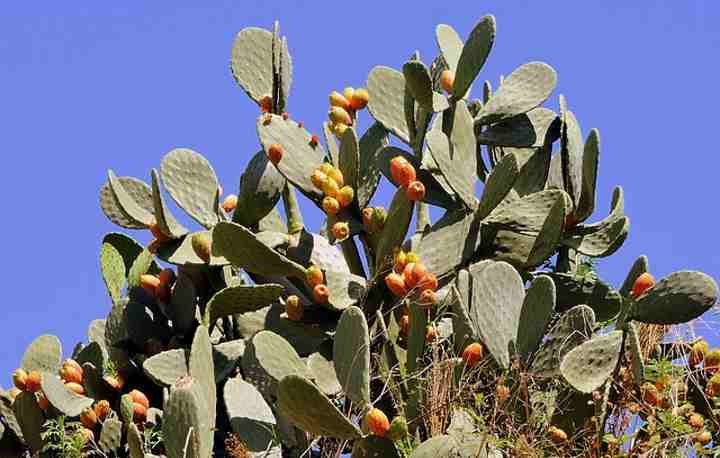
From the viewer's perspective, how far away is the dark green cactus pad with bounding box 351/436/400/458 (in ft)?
14.4

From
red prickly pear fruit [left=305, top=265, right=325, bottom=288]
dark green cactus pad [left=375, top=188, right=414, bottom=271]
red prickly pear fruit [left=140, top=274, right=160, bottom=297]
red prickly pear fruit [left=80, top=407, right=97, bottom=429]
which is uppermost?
dark green cactus pad [left=375, top=188, right=414, bottom=271]

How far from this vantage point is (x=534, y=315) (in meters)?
4.60

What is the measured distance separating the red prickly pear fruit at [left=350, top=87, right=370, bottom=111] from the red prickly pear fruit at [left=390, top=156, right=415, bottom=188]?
1.31ft

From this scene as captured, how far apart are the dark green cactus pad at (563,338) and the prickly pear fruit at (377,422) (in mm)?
532

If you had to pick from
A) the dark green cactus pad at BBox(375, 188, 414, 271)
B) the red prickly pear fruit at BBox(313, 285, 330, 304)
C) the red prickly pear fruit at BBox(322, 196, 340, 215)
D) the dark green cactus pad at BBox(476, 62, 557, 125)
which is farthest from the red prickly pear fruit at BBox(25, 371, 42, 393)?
the dark green cactus pad at BBox(476, 62, 557, 125)

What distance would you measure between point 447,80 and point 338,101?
14.8 inches

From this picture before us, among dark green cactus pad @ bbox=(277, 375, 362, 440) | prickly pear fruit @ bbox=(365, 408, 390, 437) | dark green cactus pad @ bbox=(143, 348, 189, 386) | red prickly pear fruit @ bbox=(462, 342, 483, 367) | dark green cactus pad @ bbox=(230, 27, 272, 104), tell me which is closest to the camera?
dark green cactus pad @ bbox=(277, 375, 362, 440)

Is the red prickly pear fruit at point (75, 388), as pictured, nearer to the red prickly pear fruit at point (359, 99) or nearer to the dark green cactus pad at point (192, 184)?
the dark green cactus pad at point (192, 184)

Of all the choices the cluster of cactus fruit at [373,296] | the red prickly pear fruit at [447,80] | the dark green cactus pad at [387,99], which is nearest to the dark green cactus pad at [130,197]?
the cluster of cactus fruit at [373,296]

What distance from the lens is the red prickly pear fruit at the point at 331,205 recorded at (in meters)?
5.07

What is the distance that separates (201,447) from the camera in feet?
14.1

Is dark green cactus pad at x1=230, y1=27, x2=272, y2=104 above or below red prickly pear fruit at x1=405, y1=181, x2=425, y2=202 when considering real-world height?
above

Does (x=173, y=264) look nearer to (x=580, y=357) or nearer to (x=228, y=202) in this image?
(x=228, y=202)

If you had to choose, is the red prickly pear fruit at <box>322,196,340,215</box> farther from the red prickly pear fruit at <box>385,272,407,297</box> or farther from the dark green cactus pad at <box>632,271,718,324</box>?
the dark green cactus pad at <box>632,271,718,324</box>
